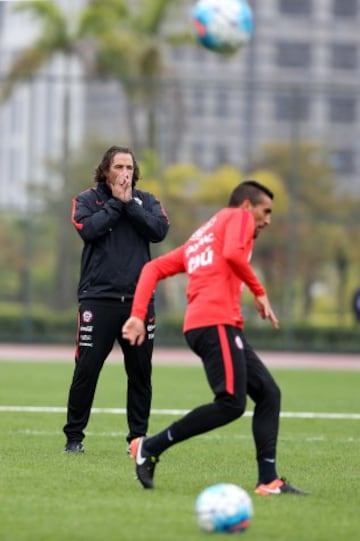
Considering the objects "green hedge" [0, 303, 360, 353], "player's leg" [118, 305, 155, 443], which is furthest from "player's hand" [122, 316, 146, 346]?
"green hedge" [0, 303, 360, 353]

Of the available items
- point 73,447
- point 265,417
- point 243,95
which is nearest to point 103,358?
point 73,447

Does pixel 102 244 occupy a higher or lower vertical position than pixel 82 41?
lower

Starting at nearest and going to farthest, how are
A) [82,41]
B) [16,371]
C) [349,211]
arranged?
[16,371]
[349,211]
[82,41]

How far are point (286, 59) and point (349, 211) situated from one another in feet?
190

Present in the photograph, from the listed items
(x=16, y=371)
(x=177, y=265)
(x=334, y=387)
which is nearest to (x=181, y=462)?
(x=177, y=265)

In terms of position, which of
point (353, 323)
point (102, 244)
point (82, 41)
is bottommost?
point (353, 323)

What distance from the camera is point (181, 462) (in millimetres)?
9938

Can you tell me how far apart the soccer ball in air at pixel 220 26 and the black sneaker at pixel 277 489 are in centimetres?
1533

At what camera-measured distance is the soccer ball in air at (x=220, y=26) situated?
22875 mm

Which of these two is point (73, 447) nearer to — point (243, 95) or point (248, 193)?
point (248, 193)

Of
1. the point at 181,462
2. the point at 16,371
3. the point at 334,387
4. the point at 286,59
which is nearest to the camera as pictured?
the point at 181,462

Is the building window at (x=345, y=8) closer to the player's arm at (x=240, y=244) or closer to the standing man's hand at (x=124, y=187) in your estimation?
the standing man's hand at (x=124, y=187)

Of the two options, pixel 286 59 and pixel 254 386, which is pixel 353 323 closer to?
pixel 254 386

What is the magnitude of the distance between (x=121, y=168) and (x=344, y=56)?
79672 mm
